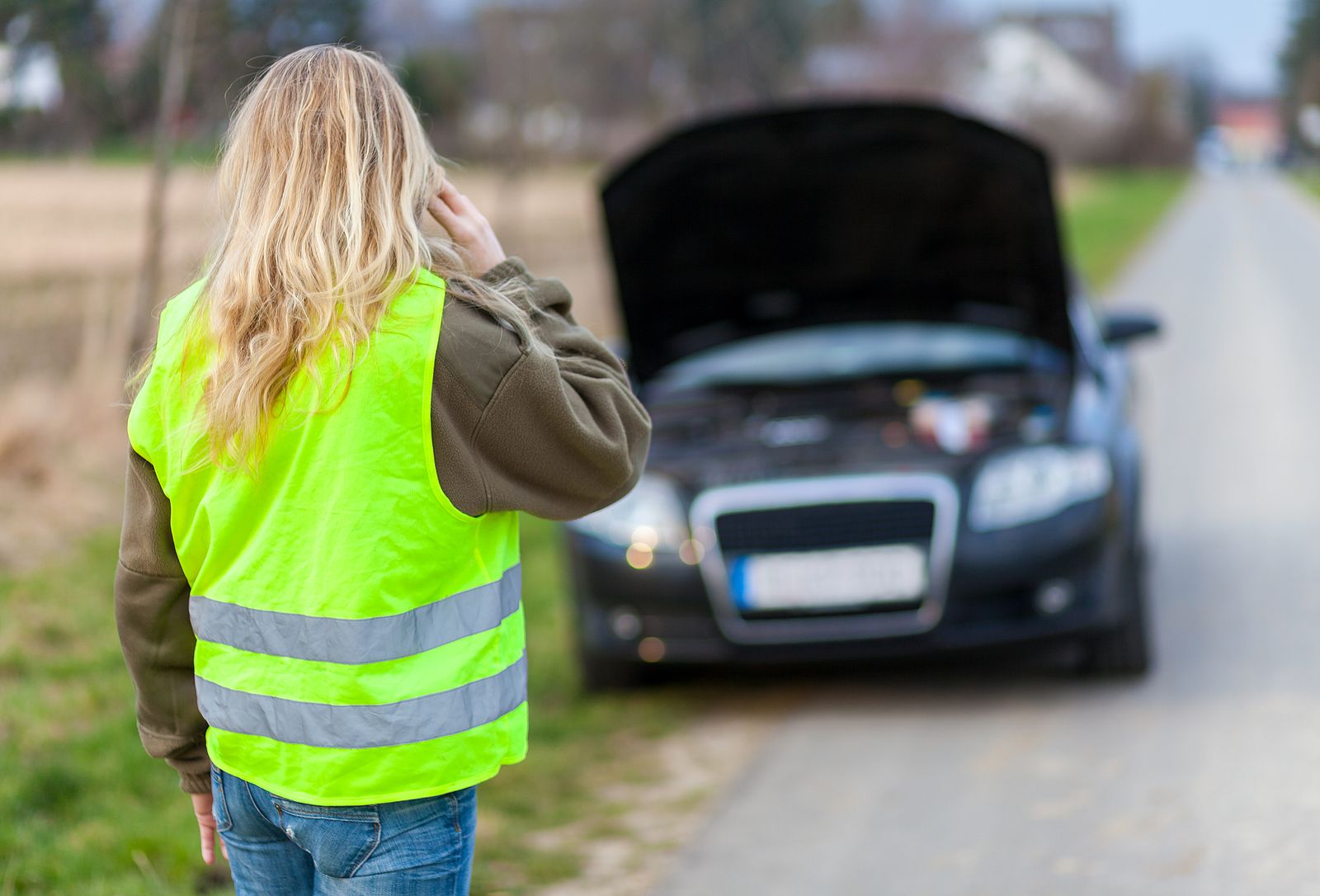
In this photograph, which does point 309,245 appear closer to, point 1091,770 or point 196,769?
point 196,769

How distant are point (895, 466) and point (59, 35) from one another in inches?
231

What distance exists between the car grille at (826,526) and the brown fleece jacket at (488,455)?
9.24 ft

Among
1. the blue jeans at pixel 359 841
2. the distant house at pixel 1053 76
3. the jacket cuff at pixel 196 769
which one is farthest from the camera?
the distant house at pixel 1053 76

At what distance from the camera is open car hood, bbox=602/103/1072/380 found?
5.45 metres

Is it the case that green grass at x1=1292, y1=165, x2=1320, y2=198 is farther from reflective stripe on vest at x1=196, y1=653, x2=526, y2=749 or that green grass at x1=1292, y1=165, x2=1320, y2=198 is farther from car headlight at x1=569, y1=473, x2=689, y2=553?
reflective stripe on vest at x1=196, y1=653, x2=526, y2=749

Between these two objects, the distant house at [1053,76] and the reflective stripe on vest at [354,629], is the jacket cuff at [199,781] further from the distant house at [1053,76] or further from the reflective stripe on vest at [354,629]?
the distant house at [1053,76]

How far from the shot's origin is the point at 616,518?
5.15 m

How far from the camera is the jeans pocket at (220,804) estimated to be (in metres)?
2.13

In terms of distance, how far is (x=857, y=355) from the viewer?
5949mm

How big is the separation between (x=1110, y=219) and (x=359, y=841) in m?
35.7

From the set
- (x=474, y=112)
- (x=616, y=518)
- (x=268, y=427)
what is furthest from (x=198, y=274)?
(x=474, y=112)

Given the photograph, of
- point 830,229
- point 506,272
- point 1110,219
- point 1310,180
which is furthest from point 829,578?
point 1310,180

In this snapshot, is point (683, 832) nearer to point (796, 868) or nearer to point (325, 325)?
point (796, 868)

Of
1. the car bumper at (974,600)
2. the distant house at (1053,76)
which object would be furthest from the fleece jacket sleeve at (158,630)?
the distant house at (1053,76)
